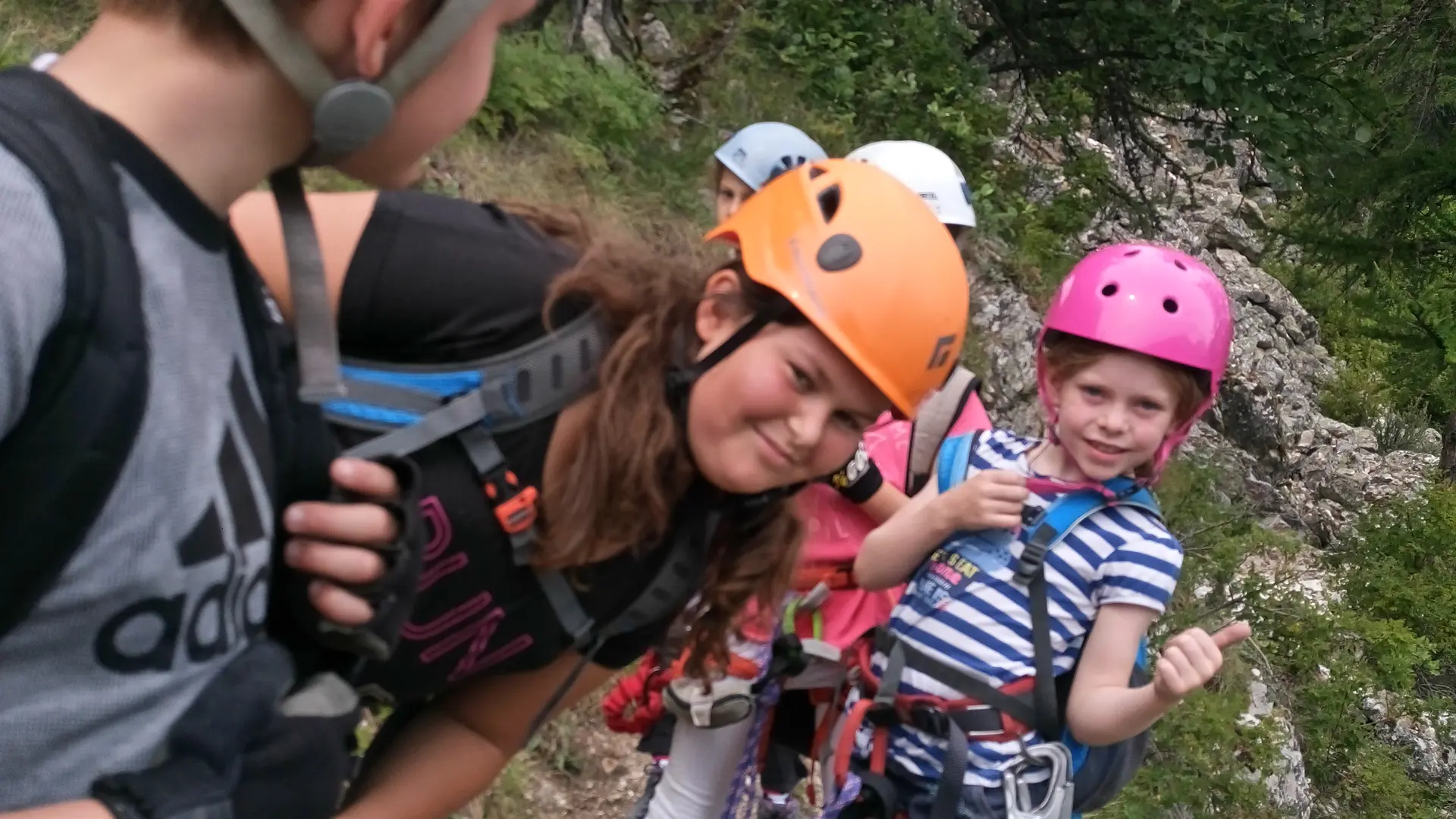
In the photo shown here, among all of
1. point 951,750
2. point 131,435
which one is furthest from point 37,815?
point 951,750

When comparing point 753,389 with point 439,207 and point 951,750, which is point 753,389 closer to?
point 439,207

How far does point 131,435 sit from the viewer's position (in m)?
0.93

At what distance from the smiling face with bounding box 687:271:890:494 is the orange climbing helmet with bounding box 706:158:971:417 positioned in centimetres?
5

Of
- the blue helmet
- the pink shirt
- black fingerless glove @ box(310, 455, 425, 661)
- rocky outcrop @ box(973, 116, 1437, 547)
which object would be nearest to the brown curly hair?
black fingerless glove @ box(310, 455, 425, 661)

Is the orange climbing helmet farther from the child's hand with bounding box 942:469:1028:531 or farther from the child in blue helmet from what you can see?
the child in blue helmet

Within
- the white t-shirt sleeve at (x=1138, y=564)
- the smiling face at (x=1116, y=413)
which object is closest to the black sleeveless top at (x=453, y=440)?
the white t-shirt sleeve at (x=1138, y=564)

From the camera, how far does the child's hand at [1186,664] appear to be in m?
2.28

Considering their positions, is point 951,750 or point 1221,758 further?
point 1221,758

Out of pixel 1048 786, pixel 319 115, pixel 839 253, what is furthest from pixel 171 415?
pixel 1048 786

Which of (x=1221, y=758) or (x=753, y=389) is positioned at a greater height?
(x=753, y=389)

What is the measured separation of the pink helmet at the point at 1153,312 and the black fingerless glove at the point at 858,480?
0.52m

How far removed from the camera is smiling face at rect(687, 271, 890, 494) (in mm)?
1862

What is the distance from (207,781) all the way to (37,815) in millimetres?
140

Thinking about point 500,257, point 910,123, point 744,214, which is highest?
point 910,123
